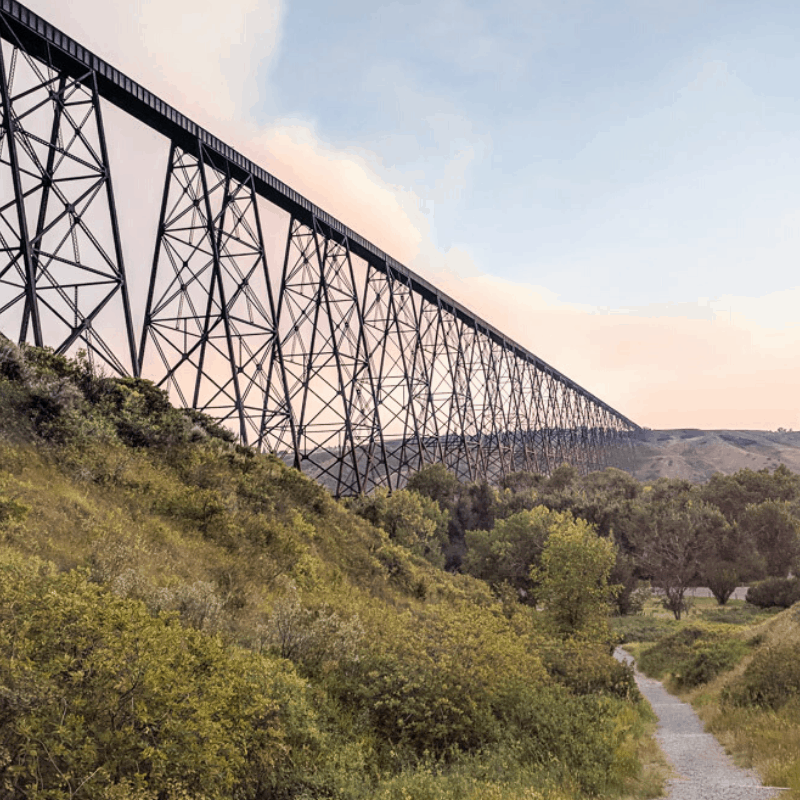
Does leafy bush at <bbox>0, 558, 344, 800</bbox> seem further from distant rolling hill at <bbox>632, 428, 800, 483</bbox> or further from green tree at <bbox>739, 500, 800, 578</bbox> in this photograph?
distant rolling hill at <bbox>632, 428, 800, 483</bbox>

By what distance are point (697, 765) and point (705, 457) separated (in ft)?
498

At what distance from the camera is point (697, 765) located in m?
11.1

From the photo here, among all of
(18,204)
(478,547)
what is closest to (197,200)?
(18,204)

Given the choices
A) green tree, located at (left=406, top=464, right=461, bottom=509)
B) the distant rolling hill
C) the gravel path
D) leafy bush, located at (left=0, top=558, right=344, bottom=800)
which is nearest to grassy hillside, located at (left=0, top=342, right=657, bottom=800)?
leafy bush, located at (left=0, top=558, right=344, bottom=800)

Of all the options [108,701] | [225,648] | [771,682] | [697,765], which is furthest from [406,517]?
[108,701]

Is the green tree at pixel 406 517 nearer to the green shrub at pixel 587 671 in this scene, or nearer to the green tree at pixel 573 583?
the green tree at pixel 573 583

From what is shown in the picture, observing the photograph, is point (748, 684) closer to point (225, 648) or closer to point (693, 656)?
point (693, 656)

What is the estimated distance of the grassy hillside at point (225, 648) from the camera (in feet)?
17.2

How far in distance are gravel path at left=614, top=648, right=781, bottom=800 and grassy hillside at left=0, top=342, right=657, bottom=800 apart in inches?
23.9

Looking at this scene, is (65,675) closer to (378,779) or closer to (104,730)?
(104,730)

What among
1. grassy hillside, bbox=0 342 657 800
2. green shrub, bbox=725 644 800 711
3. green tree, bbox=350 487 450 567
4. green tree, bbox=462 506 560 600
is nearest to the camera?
grassy hillside, bbox=0 342 657 800

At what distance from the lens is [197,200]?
21.2 metres

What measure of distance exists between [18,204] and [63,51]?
5.04m

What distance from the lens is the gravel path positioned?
898 cm
